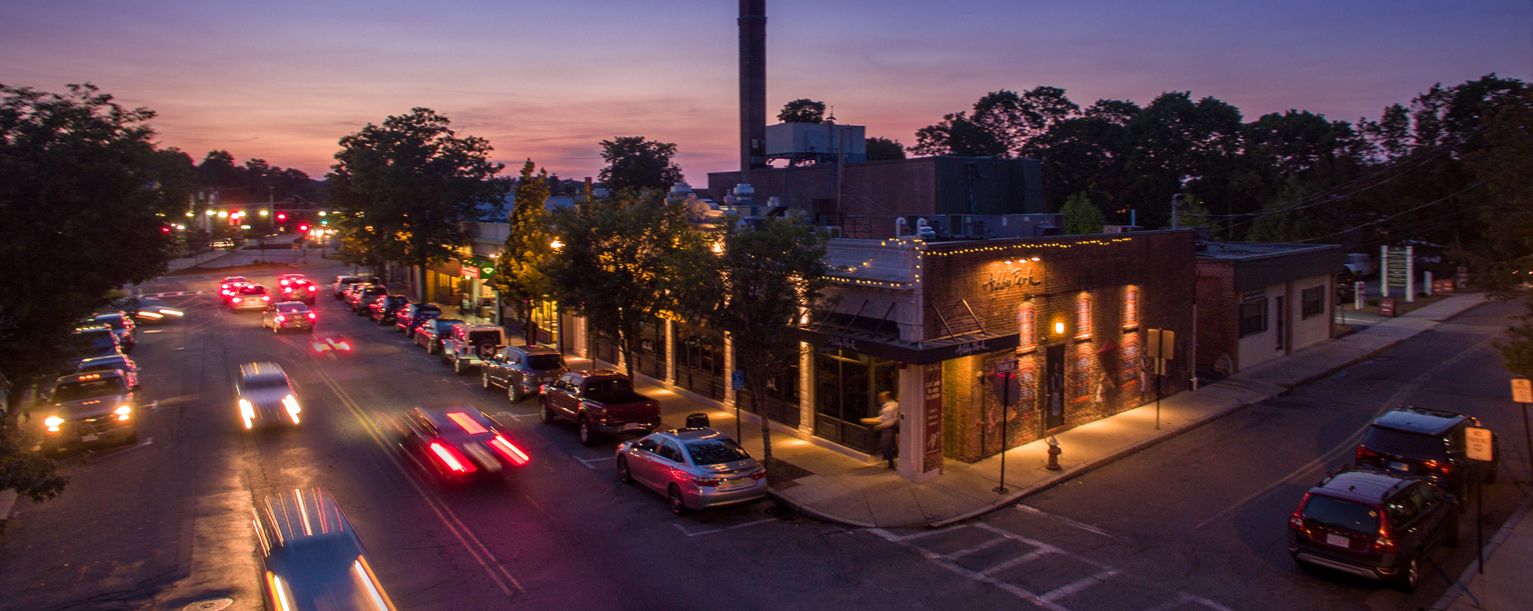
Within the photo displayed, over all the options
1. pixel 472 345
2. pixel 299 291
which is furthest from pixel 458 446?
pixel 299 291

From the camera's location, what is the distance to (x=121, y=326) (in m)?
38.1

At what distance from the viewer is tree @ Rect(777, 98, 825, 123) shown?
109800 millimetres

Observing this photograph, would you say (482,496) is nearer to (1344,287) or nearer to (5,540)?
(5,540)

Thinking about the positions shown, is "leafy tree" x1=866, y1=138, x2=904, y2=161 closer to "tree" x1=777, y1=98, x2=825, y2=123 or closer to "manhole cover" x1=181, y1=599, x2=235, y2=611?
"tree" x1=777, y1=98, x2=825, y2=123

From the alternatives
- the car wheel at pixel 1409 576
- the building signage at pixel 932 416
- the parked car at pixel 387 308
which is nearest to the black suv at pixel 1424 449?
the car wheel at pixel 1409 576

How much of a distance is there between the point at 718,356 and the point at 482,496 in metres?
10.3

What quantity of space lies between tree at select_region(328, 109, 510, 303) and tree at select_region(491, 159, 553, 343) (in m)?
18.6

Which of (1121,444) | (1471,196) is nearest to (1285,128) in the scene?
(1471,196)

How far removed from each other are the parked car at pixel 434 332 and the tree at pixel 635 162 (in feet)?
215

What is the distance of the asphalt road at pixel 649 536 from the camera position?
1174 cm

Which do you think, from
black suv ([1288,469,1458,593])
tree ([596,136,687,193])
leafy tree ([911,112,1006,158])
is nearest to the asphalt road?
black suv ([1288,469,1458,593])

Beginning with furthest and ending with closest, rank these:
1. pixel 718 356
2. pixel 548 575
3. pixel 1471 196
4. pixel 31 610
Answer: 1. pixel 1471 196
2. pixel 718 356
3. pixel 548 575
4. pixel 31 610

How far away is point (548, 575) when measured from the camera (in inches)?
485

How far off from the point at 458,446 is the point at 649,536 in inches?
199
